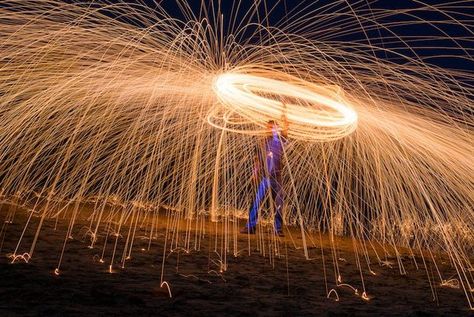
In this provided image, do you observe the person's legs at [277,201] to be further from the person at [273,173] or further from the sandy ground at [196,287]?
the sandy ground at [196,287]

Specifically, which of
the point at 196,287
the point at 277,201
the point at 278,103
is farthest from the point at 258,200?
the point at 196,287

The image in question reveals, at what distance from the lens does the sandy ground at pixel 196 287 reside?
11.5 ft

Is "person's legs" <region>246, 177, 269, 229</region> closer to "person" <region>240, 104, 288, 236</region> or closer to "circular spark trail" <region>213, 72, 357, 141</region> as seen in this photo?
"person" <region>240, 104, 288, 236</region>

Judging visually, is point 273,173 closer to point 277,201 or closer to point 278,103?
point 277,201

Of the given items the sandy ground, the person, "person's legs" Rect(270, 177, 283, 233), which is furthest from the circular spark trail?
the sandy ground

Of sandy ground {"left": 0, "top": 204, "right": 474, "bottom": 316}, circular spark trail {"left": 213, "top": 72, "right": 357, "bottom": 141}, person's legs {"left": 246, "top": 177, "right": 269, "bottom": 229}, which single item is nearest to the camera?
sandy ground {"left": 0, "top": 204, "right": 474, "bottom": 316}

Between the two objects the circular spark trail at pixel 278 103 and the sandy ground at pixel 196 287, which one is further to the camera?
the circular spark trail at pixel 278 103

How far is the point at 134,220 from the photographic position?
898 cm

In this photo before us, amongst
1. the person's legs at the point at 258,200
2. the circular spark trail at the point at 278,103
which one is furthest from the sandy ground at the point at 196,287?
the circular spark trail at the point at 278,103

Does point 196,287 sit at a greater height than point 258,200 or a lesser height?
lesser

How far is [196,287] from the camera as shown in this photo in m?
4.32

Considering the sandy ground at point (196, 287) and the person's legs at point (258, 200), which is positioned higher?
the person's legs at point (258, 200)

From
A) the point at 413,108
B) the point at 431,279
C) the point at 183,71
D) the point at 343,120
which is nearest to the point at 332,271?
the point at 431,279

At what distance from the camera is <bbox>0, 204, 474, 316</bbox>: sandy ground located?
11.5 feet
